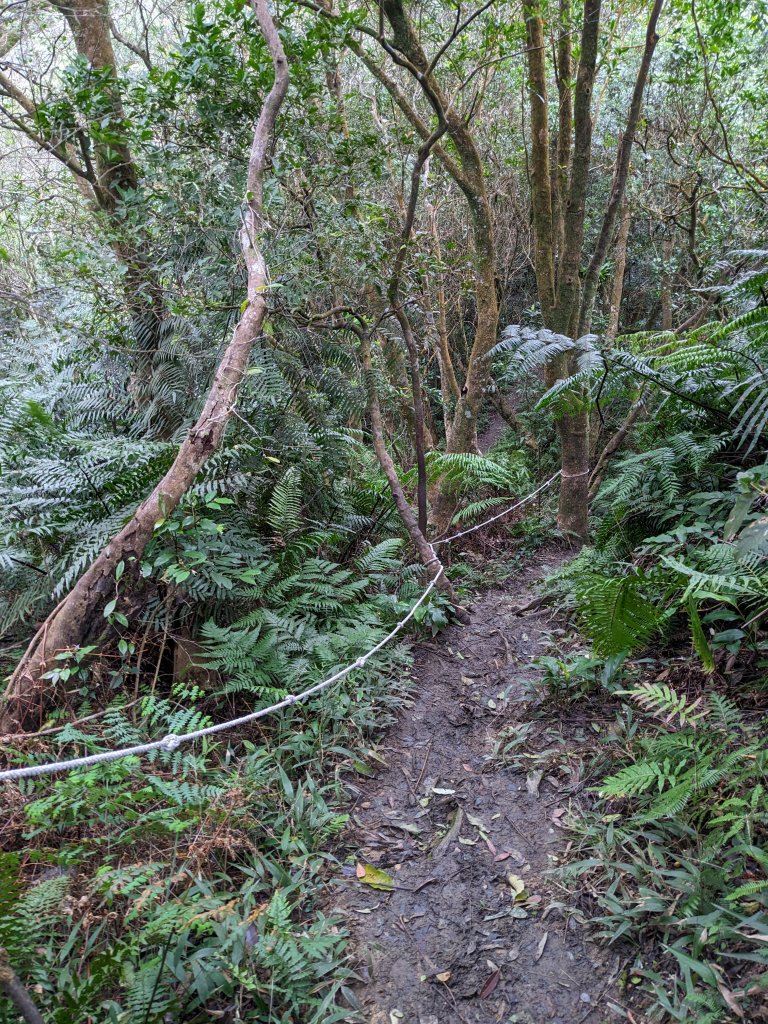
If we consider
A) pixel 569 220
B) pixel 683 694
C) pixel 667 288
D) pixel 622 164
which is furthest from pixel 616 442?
pixel 667 288

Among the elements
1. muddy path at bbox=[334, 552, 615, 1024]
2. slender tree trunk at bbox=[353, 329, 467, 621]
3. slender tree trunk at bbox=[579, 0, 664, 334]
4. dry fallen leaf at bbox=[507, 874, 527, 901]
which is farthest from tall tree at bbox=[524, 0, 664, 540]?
dry fallen leaf at bbox=[507, 874, 527, 901]

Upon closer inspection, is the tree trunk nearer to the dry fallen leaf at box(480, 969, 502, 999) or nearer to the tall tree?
the tall tree

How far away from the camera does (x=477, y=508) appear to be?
5.47 metres

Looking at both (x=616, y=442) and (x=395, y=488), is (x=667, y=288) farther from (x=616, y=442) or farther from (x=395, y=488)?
(x=395, y=488)

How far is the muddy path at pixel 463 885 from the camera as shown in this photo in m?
1.95

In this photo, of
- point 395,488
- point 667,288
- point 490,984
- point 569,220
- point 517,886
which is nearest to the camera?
point 490,984

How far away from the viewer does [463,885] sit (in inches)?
Result: 93.4

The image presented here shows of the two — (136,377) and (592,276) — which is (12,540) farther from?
(592,276)

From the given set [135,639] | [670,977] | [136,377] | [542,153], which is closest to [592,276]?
[542,153]

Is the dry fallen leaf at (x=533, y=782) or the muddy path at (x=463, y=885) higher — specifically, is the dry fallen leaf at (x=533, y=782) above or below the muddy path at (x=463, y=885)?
above

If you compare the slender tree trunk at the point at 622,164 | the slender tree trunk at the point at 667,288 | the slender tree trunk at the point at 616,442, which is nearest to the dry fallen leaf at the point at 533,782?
the slender tree trunk at the point at 616,442

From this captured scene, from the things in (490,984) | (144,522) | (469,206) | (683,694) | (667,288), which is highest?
(469,206)

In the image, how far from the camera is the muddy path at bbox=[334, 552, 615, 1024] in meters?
1.95

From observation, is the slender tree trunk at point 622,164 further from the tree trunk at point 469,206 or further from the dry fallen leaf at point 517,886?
the dry fallen leaf at point 517,886
